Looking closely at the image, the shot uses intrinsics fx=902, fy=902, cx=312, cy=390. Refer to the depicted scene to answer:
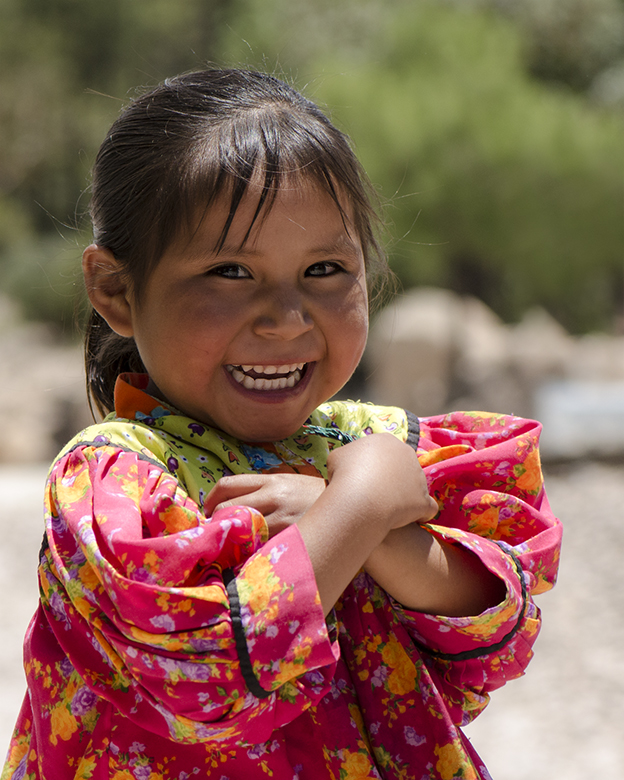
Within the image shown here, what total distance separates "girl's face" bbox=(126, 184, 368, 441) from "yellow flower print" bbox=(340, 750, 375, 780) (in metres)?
0.41

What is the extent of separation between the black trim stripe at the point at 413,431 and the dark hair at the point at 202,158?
0.92ft

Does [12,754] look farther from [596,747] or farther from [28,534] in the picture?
[28,534]

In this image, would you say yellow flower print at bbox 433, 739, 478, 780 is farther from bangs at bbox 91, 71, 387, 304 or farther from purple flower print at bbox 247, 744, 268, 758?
bangs at bbox 91, 71, 387, 304

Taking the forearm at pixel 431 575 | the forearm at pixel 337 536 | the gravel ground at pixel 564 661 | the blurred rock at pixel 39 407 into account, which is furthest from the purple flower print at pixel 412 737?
the blurred rock at pixel 39 407

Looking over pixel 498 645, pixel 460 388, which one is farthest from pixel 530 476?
pixel 460 388

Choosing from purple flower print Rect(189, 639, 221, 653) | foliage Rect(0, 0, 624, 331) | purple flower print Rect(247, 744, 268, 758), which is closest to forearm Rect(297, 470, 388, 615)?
purple flower print Rect(189, 639, 221, 653)

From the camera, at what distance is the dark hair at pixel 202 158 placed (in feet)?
3.68

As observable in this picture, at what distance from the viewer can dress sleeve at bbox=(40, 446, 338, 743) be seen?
2.93 feet

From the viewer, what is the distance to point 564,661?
4.19 meters

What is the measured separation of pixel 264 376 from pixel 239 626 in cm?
37

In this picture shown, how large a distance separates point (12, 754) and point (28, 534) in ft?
16.3

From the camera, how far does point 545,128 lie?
12.0m

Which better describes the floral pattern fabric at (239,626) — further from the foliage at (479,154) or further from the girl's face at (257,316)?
the foliage at (479,154)

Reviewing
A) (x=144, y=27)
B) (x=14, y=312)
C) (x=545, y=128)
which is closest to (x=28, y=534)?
(x=545, y=128)
